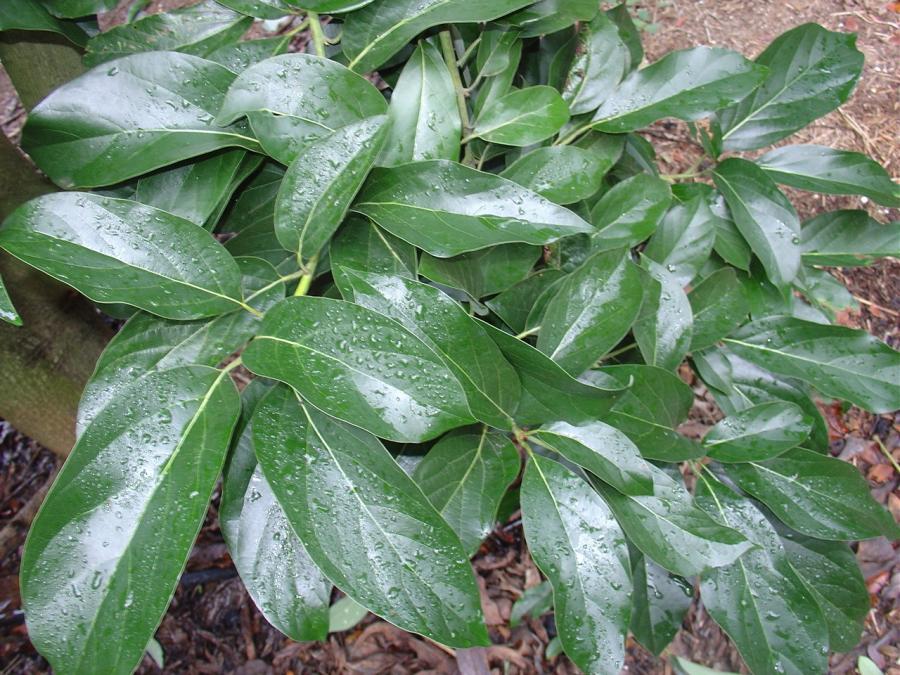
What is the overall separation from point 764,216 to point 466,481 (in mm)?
675

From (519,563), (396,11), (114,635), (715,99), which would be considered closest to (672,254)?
(715,99)

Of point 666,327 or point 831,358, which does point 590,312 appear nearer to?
point 666,327

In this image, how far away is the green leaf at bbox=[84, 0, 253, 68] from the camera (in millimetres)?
832

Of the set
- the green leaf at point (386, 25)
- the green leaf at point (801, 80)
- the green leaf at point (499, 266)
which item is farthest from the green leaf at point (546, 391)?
the green leaf at point (801, 80)

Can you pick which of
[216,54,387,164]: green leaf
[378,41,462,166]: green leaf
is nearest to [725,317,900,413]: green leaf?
[378,41,462,166]: green leaf

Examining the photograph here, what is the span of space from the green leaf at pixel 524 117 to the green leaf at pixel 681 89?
0.15 metres

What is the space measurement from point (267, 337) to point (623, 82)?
25.7 inches

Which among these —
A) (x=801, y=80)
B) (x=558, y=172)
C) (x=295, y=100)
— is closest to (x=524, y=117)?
(x=558, y=172)

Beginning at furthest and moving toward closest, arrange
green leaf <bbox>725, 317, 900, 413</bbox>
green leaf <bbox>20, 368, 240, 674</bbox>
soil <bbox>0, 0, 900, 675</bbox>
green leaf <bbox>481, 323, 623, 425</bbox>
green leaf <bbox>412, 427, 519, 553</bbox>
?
soil <bbox>0, 0, 900, 675</bbox>, green leaf <bbox>725, 317, 900, 413</bbox>, green leaf <bbox>412, 427, 519, 553</bbox>, green leaf <bbox>481, 323, 623, 425</bbox>, green leaf <bbox>20, 368, 240, 674</bbox>

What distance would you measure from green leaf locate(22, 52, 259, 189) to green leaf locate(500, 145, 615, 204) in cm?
34

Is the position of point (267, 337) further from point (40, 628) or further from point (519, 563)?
point (519, 563)

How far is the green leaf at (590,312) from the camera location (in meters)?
0.74

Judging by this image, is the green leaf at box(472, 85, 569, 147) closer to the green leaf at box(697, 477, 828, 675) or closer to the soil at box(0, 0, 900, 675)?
the green leaf at box(697, 477, 828, 675)

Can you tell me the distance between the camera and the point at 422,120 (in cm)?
79
